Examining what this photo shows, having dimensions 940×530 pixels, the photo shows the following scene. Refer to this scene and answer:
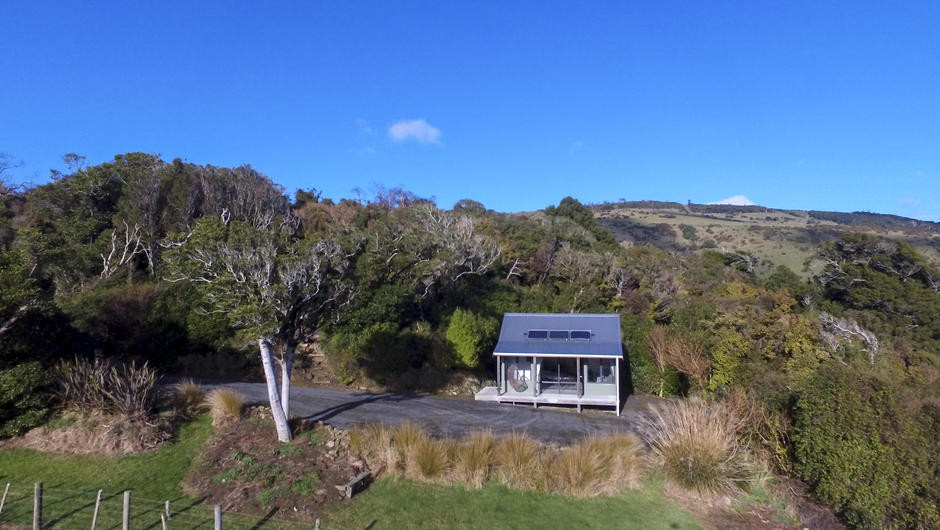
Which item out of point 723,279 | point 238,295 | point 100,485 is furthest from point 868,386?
point 723,279

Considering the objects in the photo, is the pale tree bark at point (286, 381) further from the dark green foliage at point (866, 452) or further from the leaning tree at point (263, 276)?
the dark green foliage at point (866, 452)

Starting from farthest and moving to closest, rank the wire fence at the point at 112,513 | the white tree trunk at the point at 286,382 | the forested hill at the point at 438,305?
the white tree trunk at the point at 286,382 < the forested hill at the point at 438,305 < the wire fence at the point at 112,513

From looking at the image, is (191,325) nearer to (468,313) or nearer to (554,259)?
(468,313)

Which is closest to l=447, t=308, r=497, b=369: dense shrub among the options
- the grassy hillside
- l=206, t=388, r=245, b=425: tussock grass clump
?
l=206, t=388, r=245, b=425: tussock grass clump

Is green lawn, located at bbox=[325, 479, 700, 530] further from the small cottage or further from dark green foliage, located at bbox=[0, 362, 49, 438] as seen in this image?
the small cottage

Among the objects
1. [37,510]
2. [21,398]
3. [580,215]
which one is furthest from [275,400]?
[580,215]

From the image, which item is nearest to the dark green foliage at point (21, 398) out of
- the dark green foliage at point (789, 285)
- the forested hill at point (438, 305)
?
the forested hill at point (438, 305)
